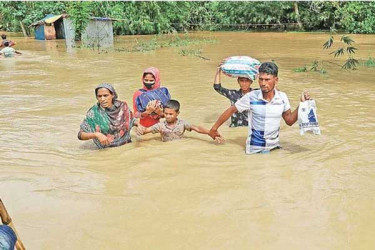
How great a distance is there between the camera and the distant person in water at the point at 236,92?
5.45 m

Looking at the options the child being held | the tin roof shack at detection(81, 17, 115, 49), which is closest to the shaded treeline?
the tin roof shack at detection(81, 17, 115, 49)

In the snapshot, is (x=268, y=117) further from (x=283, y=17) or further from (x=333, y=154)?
(x=283, y=17)

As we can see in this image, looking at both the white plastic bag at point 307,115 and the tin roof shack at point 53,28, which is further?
the tin roof shack at point 53,28

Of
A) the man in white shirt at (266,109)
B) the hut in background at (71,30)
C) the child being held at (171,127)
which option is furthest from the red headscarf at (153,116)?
the hut in background at (71,30)

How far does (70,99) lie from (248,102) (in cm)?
513

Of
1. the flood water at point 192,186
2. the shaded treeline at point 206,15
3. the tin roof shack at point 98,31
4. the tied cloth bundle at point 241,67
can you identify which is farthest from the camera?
the shaded treeline at point 206,15

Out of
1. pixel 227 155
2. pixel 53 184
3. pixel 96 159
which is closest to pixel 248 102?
pixel 227 155

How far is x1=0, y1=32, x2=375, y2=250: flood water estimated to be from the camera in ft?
10.8

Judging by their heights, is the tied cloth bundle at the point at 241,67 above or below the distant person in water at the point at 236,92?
→ above

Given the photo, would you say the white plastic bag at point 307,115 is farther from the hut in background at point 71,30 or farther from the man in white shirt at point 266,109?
the hut in background at point 71,30

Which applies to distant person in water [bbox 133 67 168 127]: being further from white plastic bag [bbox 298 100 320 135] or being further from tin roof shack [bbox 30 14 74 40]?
tin roof shack [bbox 30 14 74 40]

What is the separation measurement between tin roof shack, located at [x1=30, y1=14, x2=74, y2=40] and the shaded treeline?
1.21 m

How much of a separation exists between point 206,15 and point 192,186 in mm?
35596

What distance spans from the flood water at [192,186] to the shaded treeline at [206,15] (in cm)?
2289
